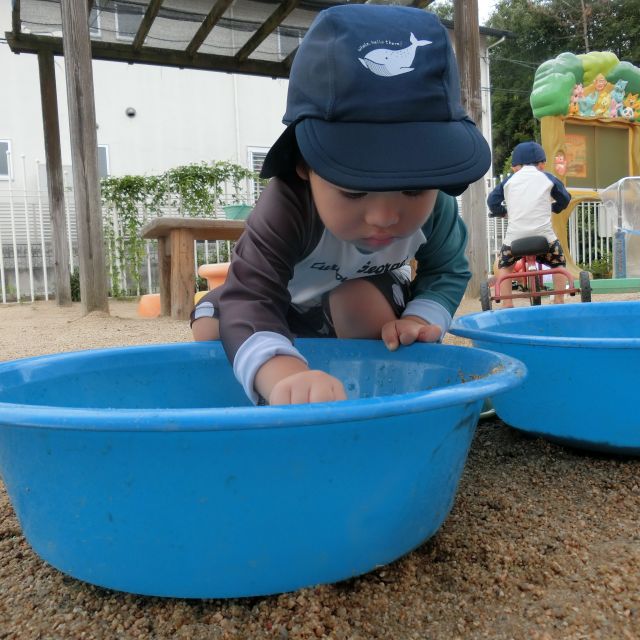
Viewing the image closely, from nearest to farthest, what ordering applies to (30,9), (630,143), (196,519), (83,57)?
1. (196,519)
2. (83,57)
3. (30,9)
4. (630,143)

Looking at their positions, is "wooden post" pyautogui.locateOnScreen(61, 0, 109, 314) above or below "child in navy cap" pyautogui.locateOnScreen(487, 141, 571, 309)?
above

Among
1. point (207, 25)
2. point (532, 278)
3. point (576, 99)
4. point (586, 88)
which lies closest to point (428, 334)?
point (532, 278)

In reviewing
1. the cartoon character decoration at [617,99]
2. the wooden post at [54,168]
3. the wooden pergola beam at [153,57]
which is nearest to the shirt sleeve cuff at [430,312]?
the wooden pergola beam at [153,57]

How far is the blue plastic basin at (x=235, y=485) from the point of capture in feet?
1.84

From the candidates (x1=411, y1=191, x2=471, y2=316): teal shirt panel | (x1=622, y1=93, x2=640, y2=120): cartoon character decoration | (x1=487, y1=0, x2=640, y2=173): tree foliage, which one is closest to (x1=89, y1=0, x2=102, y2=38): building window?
(x1=411, y1=191, x2=471, y2=316): teal shirt panel

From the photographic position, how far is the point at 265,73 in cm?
524

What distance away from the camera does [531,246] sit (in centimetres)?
332

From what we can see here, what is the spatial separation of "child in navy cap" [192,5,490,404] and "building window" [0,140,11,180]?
305 inches

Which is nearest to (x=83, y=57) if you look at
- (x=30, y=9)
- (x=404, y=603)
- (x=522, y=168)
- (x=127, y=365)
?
(x=30, y=9)

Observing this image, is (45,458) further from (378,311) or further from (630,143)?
(630,143)

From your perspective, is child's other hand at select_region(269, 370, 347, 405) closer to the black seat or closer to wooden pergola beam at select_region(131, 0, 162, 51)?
the black seat

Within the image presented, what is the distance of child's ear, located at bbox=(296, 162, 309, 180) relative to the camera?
100cm

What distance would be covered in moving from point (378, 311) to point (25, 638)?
812mm

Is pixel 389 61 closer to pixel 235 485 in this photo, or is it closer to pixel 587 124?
pixel 235 485
